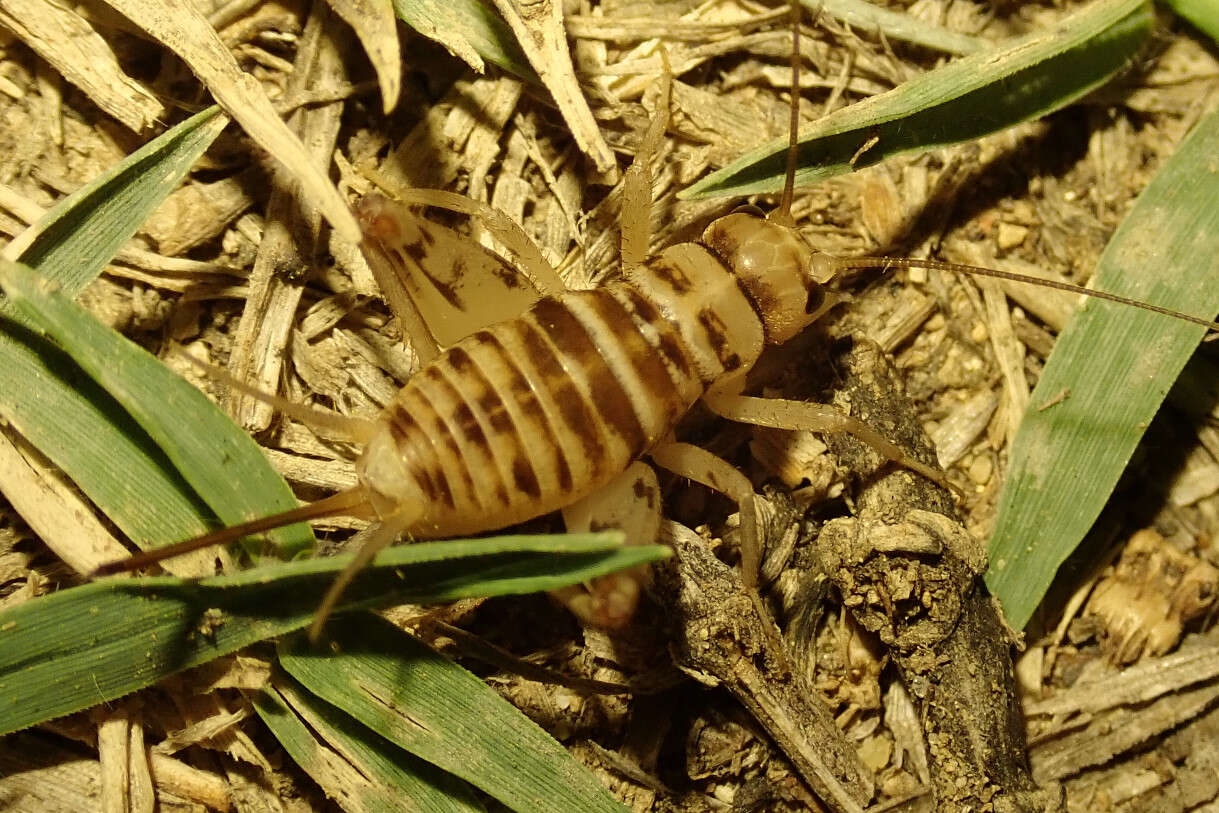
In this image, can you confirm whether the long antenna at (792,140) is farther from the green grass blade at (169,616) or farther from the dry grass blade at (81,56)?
the dry grass blade at (81,56)

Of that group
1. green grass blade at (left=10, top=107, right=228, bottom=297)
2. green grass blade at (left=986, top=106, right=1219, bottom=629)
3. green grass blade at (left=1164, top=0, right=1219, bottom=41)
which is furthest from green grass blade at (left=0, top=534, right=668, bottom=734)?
green grass blade at (left=1164, top=0, right=1219, bottom=41)

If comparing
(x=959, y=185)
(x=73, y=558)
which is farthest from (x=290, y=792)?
(x=959, y=185)

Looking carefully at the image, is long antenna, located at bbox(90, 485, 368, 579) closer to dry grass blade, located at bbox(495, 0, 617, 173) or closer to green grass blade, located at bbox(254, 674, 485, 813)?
green grass blade, located at bbox(254, 674, 485, 813)

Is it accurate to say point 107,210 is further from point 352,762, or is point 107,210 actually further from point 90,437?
point 352,762

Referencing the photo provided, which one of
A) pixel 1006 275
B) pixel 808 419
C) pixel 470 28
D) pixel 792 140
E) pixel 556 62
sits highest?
pixel 470 28

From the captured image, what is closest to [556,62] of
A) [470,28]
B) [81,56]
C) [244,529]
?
[470,28]

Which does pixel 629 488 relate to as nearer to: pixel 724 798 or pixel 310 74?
pixel 724 798
